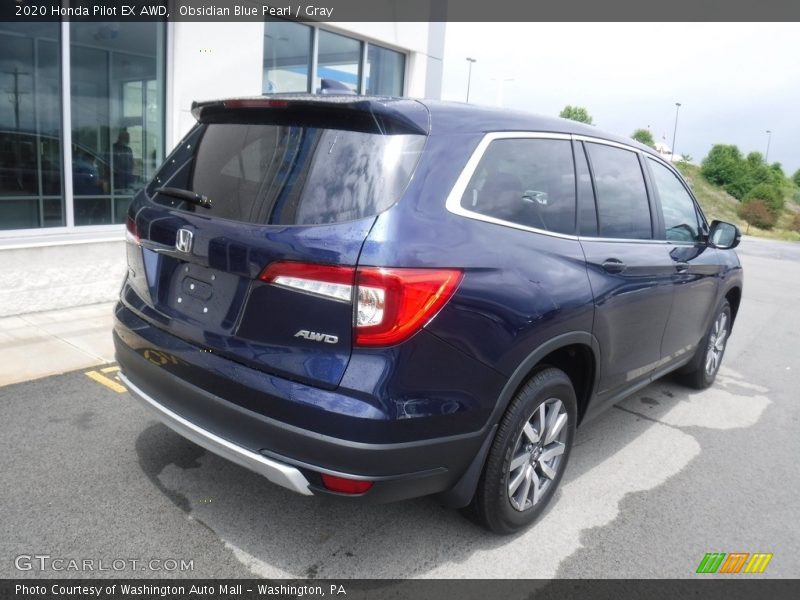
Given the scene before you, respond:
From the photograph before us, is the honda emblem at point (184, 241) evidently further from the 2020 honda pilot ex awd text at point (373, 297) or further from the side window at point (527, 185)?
the side window at point (527, 185)

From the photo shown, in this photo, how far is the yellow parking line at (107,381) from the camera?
4.30 meters

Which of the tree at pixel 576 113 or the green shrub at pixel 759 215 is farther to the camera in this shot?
the tree at pixel 576 113

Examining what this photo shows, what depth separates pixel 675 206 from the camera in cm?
429

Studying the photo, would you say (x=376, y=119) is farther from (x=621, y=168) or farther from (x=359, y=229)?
(x=621, y=168)

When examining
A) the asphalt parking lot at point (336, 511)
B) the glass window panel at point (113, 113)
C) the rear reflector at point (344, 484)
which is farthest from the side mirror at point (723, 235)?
the glass window panel at point (113, 113)

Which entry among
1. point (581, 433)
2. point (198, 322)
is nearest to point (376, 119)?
point (198, 322)

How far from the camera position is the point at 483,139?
2613mm

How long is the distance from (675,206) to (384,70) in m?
6.76

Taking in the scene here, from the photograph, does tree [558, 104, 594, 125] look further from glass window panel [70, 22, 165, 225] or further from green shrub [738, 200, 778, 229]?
glass window panel [70, 22, 165, 225]

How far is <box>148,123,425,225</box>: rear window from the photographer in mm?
2289

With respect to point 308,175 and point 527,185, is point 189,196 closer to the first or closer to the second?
point 308,175

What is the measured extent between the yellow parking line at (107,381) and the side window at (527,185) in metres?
2.93

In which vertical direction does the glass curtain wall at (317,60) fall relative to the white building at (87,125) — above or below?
above

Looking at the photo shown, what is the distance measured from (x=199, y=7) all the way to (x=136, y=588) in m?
6.12
